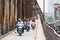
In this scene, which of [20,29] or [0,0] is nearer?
[0,0]

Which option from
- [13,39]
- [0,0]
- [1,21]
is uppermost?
[0,0]

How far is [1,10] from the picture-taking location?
818 inches

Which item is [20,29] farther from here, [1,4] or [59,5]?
[59,5]

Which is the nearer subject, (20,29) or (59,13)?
(20,29)

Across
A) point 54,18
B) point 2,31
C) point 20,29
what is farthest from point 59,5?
point 2,31

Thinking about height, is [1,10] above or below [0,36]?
above

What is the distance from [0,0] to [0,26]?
1962 mm

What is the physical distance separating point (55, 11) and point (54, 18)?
3234 millimetres

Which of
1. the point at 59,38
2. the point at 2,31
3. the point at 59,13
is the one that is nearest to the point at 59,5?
the point at 59,13

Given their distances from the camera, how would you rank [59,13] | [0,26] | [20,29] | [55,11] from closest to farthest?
[0,26] < [20,29] < [59,13] < [55,11]

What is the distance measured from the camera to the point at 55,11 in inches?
1326

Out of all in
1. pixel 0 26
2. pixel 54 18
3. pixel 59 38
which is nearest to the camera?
pixel 59 38

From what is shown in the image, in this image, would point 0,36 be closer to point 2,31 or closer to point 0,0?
point 2,31

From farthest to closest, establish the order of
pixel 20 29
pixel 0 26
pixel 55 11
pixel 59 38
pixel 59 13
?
pixel 55 11, pixel 59 13, pixel 20 29, pixel 0 26, pixel 59 38
